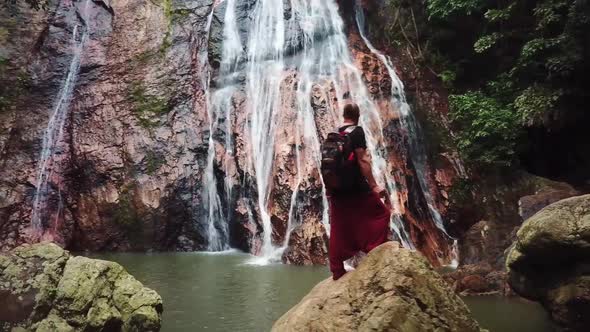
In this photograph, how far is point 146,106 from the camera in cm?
1620

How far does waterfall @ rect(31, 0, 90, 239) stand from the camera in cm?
1436

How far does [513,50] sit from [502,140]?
3.48m

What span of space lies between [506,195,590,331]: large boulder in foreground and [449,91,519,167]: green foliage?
6.50 metres

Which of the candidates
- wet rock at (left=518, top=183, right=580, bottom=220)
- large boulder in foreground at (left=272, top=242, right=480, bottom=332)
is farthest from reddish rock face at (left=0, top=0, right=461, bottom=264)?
large boulder in foreground at (left=272, top=242, right=480, bottom=332)

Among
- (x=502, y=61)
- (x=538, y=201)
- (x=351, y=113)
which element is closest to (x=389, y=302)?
(x=351, y=113)

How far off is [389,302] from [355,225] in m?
0.85

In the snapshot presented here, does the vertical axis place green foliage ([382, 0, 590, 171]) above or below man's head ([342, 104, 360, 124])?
above

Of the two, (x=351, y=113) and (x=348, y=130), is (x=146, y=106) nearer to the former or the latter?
(x=351, y=113)

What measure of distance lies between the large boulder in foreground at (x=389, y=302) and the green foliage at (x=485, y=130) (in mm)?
9036

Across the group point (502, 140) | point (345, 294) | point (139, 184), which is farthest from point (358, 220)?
point (139, 184)

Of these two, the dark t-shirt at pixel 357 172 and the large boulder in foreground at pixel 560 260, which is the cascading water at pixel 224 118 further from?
the dark t-shirt at pixel 357 172

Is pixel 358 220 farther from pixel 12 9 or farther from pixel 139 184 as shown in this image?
pixel 12 9

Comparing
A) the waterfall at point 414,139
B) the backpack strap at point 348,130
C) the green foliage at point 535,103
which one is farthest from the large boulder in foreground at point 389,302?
the green foliage at point 535,103

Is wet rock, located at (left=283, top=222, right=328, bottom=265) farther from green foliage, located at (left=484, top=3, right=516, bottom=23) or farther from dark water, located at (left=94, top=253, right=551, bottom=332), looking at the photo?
green foliage, located at (left=484, top=3, right=516, bottom=23)
